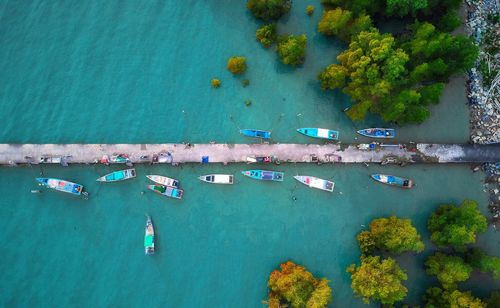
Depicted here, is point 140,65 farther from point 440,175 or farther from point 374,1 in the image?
point 440,175

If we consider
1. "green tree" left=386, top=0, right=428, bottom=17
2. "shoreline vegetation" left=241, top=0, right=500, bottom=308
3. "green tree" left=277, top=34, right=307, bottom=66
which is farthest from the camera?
"green tree" left=277, top=34, right=307, bottom=66

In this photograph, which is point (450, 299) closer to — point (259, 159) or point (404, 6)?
point (259, 159)

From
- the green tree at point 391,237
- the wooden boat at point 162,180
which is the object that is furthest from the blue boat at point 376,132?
the wooden boat at point 162,180

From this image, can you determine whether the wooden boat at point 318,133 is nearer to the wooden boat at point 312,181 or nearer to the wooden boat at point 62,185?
the wooden boat at point 312,181

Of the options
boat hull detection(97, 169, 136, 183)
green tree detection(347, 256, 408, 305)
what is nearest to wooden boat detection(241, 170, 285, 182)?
boat hull detection(97, 169, 136, 183)

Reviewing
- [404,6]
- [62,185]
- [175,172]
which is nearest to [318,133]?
[404,6]

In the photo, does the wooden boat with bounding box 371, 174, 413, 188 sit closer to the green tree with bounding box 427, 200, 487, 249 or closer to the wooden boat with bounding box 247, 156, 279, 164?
the green tree with bounding box 427, 200, 487, 249
